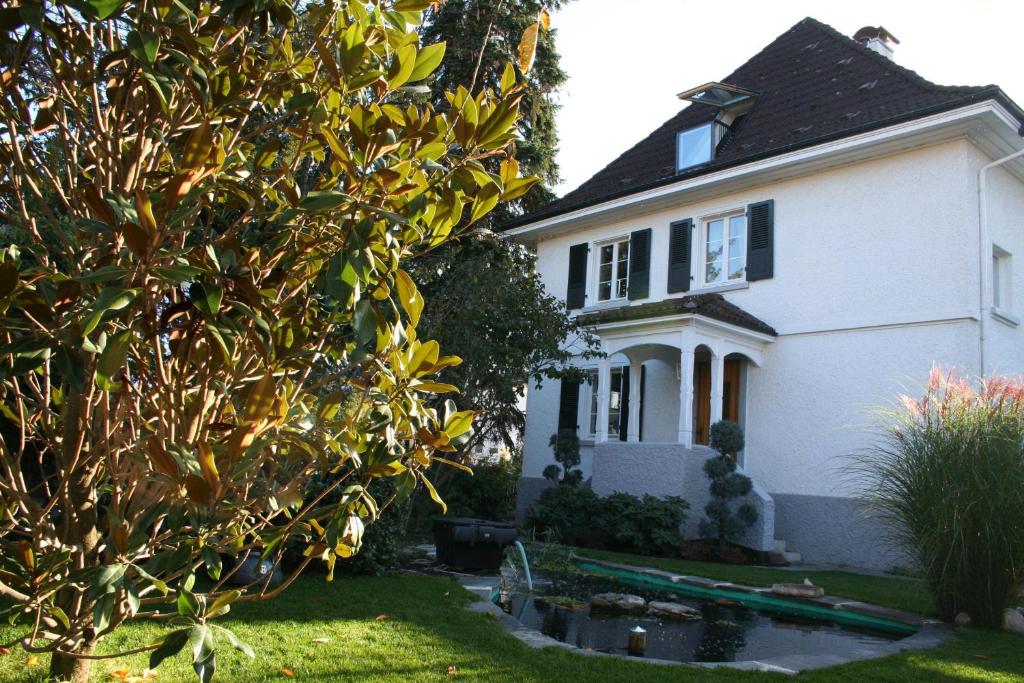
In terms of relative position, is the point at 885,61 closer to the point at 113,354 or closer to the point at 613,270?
the point at 613,270

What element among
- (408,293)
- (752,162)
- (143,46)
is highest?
(752,162)

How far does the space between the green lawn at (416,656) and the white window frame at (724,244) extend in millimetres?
9411

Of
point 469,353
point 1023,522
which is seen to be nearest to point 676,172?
point 469,353

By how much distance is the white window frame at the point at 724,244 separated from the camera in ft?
49.4

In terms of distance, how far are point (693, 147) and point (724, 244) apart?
2.43 meters

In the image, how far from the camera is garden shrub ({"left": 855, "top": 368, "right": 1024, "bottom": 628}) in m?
6.37

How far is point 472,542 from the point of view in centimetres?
855

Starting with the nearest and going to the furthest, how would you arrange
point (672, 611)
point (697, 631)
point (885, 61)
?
point (697, 631) < point (672, 611) < point (885, 61)

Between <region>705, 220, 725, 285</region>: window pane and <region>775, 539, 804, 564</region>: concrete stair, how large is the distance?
16.5 feet

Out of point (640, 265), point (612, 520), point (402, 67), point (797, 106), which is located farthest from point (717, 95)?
point (402, 67)

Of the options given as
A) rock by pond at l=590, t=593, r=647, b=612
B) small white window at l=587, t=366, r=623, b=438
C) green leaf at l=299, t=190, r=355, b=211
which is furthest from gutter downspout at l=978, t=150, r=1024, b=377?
green leaf at l=299, t=190, r=355, b=211

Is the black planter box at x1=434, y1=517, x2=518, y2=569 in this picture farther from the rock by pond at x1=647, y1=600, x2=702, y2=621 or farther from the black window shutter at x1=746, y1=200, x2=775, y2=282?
the black window shutter at x1=746, y1=200, x2=775, y2=282

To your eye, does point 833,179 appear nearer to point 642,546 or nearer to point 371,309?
point 642,546

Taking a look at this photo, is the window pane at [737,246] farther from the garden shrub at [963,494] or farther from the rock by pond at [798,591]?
the garden shrub at [963,494]
